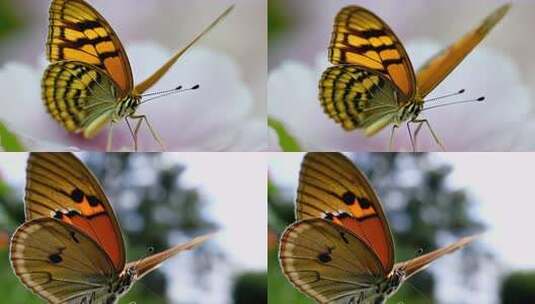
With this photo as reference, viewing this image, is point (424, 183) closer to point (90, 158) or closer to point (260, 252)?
point (260, 252)

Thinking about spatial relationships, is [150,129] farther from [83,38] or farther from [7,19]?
[7,19]

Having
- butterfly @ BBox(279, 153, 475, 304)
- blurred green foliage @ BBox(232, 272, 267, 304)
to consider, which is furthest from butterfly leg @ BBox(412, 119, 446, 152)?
blurred green foliage @ BBox(232, 272, 267, 304)

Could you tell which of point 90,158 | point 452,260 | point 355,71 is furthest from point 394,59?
point 90,158

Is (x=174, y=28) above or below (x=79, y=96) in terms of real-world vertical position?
above

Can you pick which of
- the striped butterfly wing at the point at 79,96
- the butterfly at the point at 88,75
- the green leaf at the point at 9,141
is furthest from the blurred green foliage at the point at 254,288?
the green leaf at the point at 9,141

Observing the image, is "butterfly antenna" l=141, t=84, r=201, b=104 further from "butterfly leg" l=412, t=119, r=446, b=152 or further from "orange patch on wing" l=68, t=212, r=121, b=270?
"butterfly leg" l=412, t=119, r=446, b=152

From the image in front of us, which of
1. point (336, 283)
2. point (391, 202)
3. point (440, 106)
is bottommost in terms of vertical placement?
point (336, 283)

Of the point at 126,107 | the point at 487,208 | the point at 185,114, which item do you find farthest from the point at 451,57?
the point at 126,107
